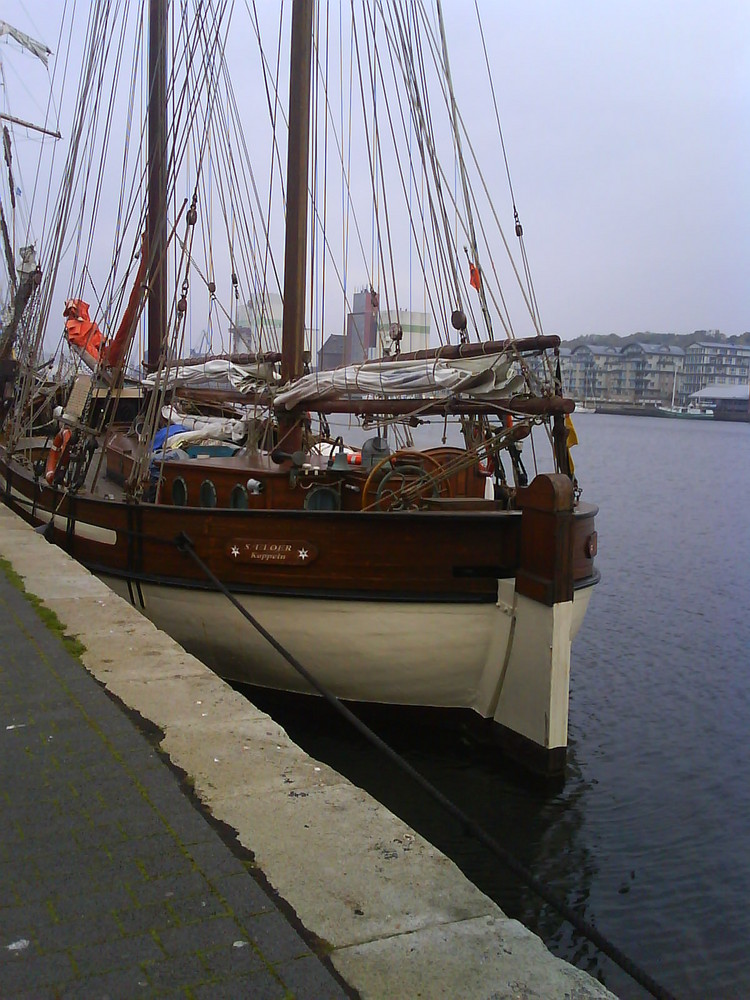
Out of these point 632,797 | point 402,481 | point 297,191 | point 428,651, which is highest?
point 297,191

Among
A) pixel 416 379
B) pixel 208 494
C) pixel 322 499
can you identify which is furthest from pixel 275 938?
pixel 208 494

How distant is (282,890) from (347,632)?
5.10 meters

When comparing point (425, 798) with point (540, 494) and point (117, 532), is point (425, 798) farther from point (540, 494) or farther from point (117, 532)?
point (117, 532)

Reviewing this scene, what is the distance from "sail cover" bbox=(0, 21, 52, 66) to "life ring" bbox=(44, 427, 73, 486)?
25379 millimetres

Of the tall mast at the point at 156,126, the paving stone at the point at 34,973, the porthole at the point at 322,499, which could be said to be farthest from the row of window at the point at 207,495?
the tall mast at the point at 156,126

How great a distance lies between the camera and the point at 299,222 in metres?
10.6

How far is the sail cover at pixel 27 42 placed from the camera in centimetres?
3192

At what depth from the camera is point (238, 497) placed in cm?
932

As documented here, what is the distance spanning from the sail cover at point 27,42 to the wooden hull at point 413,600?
99.7ft

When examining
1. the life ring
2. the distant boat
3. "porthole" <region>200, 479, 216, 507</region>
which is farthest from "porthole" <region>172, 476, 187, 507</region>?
the distant boat

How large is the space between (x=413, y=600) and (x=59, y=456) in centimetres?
725

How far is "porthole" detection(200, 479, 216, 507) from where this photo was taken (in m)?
9.55

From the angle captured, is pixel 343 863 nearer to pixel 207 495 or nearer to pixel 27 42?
pixel 207 495

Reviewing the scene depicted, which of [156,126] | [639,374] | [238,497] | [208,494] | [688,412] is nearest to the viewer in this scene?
[238,497]
